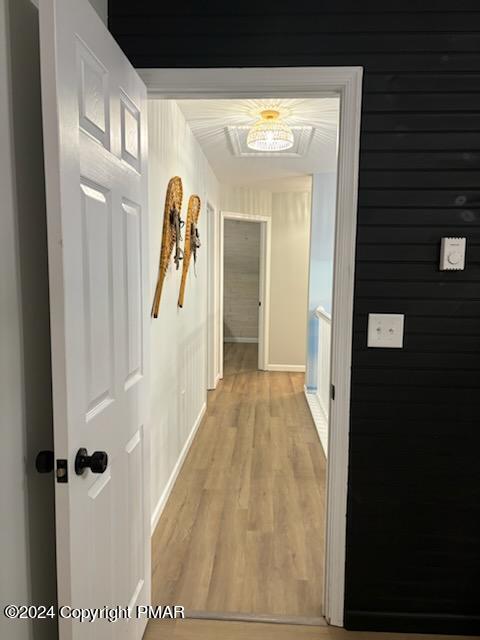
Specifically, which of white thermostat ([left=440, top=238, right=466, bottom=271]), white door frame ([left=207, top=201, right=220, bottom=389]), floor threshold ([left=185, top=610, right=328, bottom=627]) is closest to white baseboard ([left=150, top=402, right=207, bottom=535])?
floor threshold ([left=185, top=610, right=328, bottom=627])

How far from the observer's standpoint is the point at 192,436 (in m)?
3.70

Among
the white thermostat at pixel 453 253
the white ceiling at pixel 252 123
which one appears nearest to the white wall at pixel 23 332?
the white thermostat at pixel 453 253

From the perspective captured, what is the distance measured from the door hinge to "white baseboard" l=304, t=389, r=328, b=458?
2.73 m

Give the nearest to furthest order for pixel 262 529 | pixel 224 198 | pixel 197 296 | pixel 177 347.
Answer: pixel 262 529
pixel 177 347
pixel 197 296
pixel 224 198

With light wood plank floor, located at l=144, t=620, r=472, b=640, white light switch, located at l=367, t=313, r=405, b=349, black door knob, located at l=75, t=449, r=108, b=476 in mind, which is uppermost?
white light switch, located at l=367, t=313, r=405, b=349

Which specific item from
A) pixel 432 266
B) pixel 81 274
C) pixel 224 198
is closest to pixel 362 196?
pixel 432 266

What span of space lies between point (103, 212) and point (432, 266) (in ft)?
3.95

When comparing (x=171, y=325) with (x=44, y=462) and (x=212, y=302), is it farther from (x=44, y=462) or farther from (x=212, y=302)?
(x=212, y=302)

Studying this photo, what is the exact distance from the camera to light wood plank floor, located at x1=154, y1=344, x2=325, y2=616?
Answer: 1.96m

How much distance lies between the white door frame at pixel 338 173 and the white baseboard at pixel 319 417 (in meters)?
1.74

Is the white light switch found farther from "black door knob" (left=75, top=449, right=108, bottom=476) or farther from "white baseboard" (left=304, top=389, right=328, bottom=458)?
"white baseboard" (left=304, top=389, right=328, bottom=458)

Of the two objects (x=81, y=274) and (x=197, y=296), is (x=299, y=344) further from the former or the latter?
(x=81, y=274)

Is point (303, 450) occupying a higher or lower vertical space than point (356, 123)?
lower

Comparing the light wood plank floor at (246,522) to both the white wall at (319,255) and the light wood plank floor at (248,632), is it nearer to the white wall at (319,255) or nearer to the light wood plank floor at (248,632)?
the light wood plank floor at (248,632)
